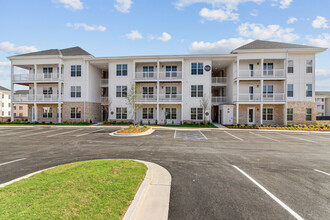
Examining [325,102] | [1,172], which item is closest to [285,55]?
[1,172]

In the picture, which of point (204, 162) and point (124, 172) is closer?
point (124, 172)

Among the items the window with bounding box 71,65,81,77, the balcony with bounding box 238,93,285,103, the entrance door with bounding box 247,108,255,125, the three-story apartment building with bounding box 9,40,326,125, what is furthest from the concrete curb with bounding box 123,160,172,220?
the window with bounding box 71,65,81,77

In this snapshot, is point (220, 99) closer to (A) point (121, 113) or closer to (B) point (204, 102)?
(B) point (204, 102)

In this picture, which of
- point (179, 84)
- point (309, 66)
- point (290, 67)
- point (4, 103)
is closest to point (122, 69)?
point (179, 84)

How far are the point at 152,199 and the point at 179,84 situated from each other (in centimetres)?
2113

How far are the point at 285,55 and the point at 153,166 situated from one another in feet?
81.8

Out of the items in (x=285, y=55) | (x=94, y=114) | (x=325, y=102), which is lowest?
(x=94, y=114)

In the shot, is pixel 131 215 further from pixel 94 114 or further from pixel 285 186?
pixel 94 114

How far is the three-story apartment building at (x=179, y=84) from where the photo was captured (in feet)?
70.1

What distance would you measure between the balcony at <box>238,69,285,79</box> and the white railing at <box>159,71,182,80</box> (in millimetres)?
9125

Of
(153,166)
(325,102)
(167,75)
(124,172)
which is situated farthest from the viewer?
(325,102)

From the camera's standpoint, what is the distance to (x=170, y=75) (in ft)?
74.1

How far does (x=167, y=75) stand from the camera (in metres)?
23.7

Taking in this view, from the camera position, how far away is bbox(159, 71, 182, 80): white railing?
22.7 meters
